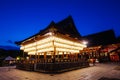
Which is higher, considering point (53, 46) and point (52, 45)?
point (52, 45)

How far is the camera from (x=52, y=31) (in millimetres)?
10664

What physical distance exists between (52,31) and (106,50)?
22.9 m

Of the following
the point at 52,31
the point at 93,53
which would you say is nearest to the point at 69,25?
the point at 52,31

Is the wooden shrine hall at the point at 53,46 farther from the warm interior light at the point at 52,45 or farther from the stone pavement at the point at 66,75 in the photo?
the stone pavement at the point at 66,75

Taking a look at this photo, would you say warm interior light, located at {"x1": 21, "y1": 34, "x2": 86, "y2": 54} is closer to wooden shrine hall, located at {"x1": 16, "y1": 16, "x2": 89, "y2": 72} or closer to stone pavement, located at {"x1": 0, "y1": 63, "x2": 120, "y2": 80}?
wooden shrine hall, located at {"x1": 16, "y1": 16, "x2": 89, "y2": 72}

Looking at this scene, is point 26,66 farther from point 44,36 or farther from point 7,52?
point 7,52

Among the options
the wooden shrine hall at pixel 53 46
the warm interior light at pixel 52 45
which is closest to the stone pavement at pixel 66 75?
the wooden shrine hall at pixel 53 46

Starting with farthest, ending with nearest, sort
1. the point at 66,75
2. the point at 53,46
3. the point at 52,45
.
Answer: the point at 53,46 < the point at 52,45 < the point at 66,75

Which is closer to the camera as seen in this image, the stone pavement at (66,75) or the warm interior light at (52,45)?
the stone pavement at (66,75)

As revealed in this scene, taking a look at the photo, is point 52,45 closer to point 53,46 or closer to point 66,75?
point 53,46

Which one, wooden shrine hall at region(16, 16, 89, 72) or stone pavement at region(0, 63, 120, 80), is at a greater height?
wooden shrine hall at region(16, 16, 89, 72)

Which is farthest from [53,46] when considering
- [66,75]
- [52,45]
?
[66,75]

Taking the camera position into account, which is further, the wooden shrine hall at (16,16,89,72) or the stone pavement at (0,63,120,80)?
the wooden shrine hall at (16,16,89,72)

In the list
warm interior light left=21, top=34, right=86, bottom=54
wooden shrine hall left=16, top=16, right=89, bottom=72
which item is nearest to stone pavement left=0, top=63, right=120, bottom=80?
wooden shrine hall left=16, top=16, right=89, bottom=72
